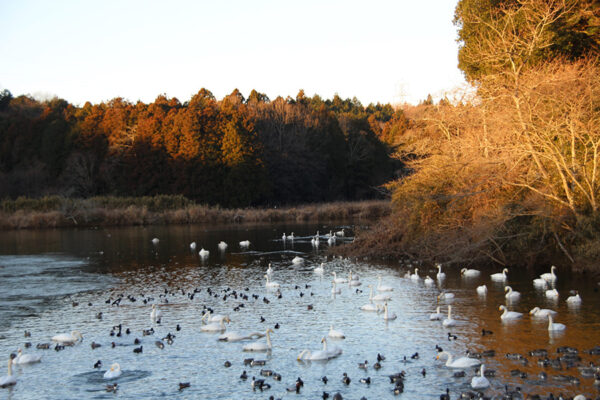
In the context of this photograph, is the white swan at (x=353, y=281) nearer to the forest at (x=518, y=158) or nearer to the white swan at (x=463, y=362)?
the forest at (x=518, y=158)

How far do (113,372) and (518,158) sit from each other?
17.9 meters

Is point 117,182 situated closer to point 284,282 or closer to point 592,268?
point 284,282

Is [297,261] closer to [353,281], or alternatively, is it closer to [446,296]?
[353,281]

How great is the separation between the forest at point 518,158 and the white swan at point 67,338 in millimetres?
15101

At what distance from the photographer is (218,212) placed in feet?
188

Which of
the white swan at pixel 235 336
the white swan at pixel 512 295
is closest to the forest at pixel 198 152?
the white swan at pixel 512 295

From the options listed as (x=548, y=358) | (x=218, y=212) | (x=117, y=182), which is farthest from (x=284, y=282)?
(x=117, y=182)

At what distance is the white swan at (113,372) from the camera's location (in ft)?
39.9

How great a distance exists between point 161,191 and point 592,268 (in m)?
52.9

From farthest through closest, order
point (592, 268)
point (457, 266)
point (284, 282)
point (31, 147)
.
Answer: point (31, 147) < point (457, 266) < point (284, 282) < point (592, 268)

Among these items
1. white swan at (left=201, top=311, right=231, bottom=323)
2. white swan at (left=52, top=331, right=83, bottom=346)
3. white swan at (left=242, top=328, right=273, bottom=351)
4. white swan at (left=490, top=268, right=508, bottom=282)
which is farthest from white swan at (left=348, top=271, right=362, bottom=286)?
white swan at (left=52, top=331, right=83, bottom=346)

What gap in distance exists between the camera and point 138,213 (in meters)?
55.6

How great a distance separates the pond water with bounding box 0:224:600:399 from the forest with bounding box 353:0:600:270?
1.44 m

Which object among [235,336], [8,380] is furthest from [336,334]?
[8,380]
